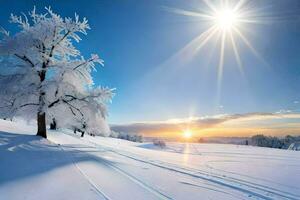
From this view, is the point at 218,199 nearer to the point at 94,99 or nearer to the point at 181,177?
the point at 181,177

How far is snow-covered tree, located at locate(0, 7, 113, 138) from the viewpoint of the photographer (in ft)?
53.1

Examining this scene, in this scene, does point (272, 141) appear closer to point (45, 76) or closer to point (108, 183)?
point (45, 76)

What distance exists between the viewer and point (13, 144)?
1276cm

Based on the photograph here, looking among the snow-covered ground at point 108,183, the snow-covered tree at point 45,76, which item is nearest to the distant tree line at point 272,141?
the snow-covered tree at point 45,76

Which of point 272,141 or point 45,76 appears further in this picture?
point 272,141

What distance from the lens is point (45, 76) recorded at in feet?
57.8

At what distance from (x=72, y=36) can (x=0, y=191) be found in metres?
14.1

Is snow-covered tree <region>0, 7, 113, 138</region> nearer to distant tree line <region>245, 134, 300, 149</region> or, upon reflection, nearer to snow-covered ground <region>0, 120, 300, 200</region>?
snow-covered ground <region>0, 120, 300, 200</region>

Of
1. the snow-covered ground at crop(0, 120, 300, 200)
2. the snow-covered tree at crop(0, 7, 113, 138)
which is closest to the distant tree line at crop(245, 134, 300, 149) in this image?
the snow-covered tree at crop(0, 7, 113, 138)

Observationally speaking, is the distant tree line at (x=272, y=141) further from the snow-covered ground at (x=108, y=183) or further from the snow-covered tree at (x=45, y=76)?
the snow-covered ground at (x=108, y=183)

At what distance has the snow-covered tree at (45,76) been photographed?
16172mm

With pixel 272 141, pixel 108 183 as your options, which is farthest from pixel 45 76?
pixel 272 141

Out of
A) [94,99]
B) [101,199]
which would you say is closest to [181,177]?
[101,199]

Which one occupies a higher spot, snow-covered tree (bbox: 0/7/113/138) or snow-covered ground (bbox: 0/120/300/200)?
snow-covered tree (bbox: 0/7/113/138)
